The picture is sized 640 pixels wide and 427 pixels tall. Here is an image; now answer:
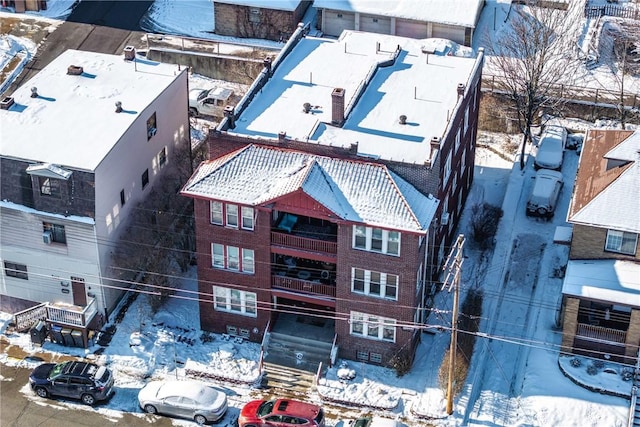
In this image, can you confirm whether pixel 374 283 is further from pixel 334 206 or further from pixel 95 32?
pixel 95 32

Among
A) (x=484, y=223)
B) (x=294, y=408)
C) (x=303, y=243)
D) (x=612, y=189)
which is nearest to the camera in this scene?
(x=294, y=408)

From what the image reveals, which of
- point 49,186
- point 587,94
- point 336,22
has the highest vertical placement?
point 336,22

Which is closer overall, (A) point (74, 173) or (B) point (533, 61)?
(A) point (74, 173)

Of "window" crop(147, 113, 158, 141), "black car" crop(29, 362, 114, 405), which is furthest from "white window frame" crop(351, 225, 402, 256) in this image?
"window" crop(147, 113, 158, 141)

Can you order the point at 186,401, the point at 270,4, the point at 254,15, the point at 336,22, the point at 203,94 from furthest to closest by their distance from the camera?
the point at 336,22 → the point at 254,15 → the point at 270,4 → the point at 203,94 → the point at 186,401

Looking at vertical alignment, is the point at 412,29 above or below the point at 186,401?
above

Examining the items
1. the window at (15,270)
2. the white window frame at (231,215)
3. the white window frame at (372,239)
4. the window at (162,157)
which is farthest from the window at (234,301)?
the window at (15,270)

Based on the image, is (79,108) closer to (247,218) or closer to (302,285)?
(247,218)

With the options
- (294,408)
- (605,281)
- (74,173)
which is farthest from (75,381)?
(605,281)

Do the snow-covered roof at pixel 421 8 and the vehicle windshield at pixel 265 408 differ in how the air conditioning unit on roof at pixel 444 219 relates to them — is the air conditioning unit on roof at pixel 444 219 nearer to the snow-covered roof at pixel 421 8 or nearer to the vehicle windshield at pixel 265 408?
the vehicle windshield at pixel 265 408
